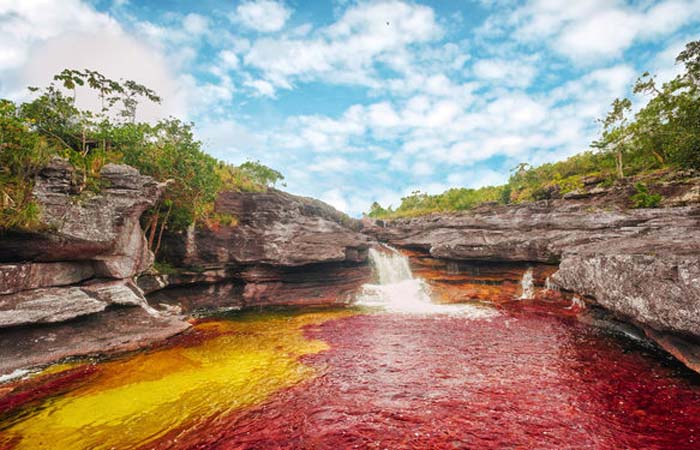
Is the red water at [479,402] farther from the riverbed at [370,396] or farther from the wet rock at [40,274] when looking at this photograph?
the wet rock at [40,274]

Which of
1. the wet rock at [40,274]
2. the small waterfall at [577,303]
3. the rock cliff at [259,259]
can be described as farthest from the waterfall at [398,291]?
the wet rock at [40,274]

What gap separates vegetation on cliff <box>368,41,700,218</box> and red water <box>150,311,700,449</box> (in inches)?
563

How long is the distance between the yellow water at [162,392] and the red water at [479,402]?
34.6 inches

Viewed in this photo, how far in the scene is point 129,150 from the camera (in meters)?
19.4

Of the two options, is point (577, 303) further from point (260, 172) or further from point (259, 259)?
point (260, 172)

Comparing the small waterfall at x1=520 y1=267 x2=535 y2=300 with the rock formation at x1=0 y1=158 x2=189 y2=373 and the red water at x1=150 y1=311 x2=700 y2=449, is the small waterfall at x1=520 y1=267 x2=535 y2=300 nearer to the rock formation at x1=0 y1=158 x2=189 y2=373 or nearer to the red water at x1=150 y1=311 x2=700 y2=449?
the red water at x1=150 y1=311 x2=700 y2=449

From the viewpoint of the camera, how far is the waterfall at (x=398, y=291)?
885 inches

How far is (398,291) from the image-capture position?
29.1 m

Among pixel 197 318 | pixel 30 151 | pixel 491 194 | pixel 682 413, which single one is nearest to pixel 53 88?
pixel 30 151

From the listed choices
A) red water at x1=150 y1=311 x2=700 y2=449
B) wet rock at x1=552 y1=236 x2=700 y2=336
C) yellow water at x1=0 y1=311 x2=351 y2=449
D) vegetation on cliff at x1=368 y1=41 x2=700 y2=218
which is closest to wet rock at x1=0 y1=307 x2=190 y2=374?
yellow water at x1=0 y1=311 x2=351 y2=449

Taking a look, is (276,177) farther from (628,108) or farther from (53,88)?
(628,108)

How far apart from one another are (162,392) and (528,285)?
25.3 meters

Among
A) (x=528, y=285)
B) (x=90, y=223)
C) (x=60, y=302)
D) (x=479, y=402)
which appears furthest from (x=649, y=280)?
(x=90, y=223)

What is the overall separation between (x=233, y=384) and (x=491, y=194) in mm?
51741
